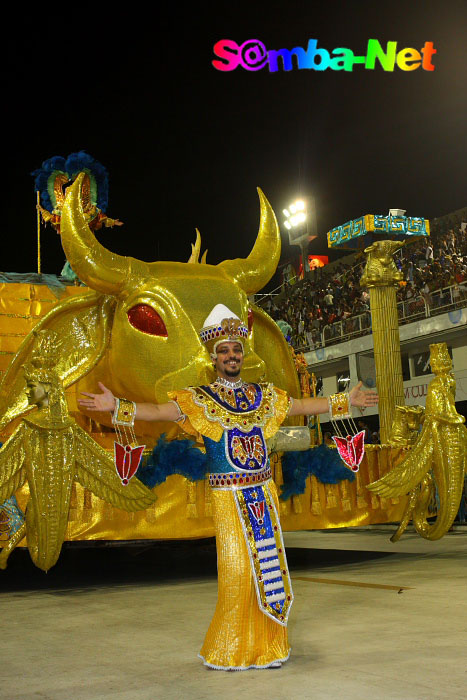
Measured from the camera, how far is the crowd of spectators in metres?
19.7

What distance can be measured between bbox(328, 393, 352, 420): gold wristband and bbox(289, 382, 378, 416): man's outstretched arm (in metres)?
0.02

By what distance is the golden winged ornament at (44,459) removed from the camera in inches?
206

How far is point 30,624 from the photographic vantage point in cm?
449

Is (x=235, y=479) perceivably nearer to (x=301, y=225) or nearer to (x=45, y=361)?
(x=45, y=361)

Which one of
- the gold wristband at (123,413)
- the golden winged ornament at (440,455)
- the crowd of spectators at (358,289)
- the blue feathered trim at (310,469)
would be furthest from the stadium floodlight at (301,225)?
the gold wristband at (123,413)

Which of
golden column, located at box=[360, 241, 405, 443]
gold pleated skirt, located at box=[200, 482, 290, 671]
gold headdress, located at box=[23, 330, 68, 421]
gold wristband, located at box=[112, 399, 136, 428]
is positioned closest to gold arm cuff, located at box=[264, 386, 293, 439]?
gold pleated skirt, located at box=[200, 482, 290, 671]

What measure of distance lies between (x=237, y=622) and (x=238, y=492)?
20.8 inches

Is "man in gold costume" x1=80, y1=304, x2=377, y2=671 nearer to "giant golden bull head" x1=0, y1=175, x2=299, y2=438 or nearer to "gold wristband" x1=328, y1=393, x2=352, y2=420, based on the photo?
"gold wristband" x1=328, y1=393, x2=352, y2=420

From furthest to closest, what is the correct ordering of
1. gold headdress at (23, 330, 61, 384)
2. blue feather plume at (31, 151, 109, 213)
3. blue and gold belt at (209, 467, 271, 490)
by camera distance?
1. blue feather plume at (31, 151, 109, 213)
2. gold headdress at (23, 330, 61, 384)
3. blue and gold belt at (209, 467, 271, 490)

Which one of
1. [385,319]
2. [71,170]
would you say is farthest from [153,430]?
[385,319]

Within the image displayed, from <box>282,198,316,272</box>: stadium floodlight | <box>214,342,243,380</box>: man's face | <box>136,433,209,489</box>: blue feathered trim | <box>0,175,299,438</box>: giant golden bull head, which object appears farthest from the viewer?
<box>282,198,316,272</box>: stadium floodlight

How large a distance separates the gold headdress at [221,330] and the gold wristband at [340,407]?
20.7 inches

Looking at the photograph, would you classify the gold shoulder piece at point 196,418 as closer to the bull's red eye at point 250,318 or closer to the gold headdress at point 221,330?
the gold headdress at point 221,330

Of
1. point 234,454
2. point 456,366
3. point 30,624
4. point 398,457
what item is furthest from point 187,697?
point 456,366
